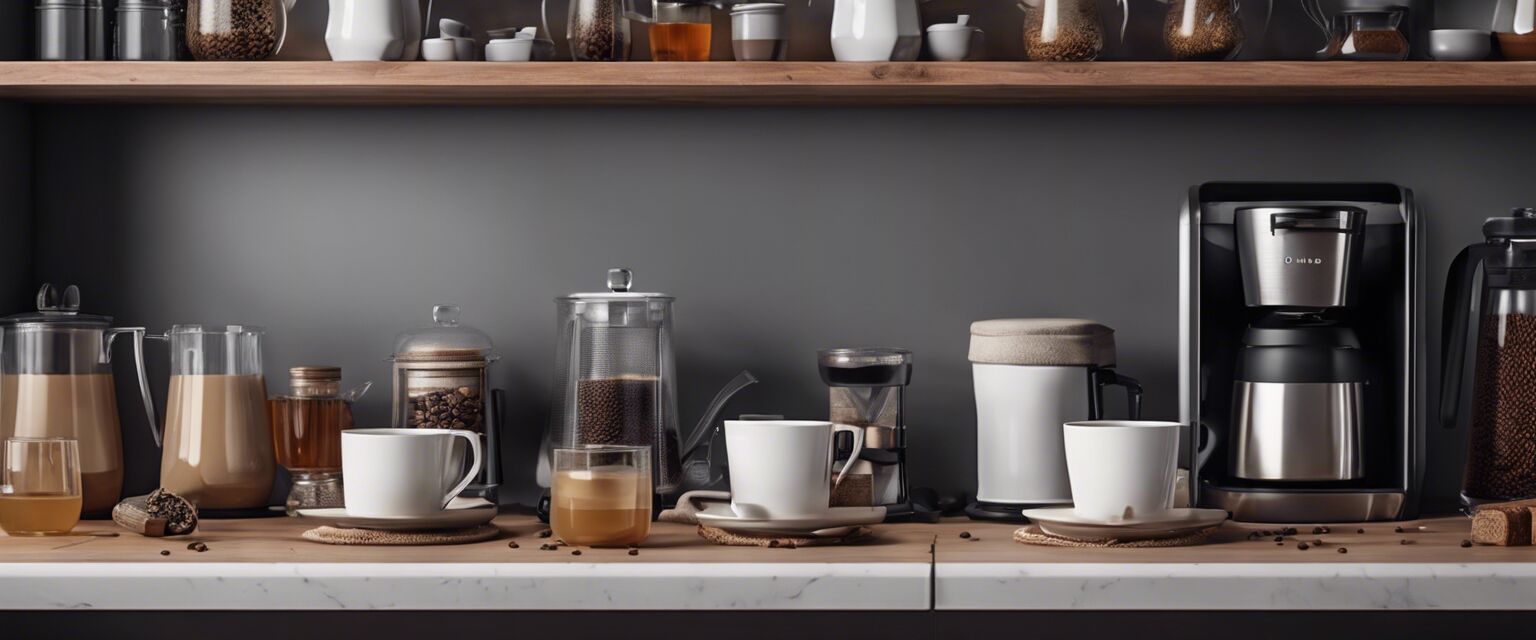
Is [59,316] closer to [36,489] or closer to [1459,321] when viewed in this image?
[36,489]

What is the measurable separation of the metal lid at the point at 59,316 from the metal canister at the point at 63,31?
250mm

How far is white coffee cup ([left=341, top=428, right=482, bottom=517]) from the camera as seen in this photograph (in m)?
1.32

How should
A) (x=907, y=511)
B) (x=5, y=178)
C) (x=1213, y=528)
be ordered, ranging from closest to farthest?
1. (x=1213, y=528)
2. (x=907, y=511)
3. (x=5, y=178)

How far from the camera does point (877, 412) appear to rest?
4.97ft

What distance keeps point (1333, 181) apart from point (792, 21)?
649 millimetres

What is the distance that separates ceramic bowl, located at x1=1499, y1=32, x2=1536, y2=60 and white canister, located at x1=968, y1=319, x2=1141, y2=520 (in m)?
0.52

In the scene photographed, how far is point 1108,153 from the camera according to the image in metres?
1.67

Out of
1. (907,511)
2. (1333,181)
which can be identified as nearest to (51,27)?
(907,511)

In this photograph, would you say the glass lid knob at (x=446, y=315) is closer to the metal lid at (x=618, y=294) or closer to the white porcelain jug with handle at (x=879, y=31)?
the metal lid at (x=618, y=294)

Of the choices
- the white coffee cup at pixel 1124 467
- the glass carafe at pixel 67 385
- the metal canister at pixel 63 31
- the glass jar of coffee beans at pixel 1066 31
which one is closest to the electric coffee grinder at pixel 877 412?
the white coffee cup at pixel 1124 467

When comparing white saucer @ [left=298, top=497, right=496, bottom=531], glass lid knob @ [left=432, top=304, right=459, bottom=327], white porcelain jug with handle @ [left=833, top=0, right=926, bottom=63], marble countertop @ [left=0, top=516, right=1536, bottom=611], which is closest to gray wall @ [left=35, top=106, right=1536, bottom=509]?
glass lid knob @ [left=432, top=304, right=459, bottom=327]

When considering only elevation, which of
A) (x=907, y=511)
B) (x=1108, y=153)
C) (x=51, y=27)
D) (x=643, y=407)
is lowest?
(x=907, y=511)

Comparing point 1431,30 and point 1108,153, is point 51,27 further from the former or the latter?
point 1431,30

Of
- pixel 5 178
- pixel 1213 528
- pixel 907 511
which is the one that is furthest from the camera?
pixel 5 178
